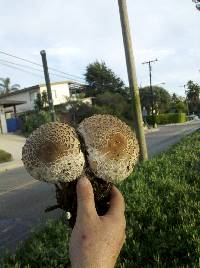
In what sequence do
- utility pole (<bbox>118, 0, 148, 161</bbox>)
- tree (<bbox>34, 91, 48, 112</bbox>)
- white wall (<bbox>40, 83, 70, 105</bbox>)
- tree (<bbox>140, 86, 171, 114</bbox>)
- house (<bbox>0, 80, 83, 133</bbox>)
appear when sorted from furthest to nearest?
tree (<bbox>140, 86, 171, 114</bbox>), white wall (<bbox>40, 83, 70, 105</bbox>), house (<bbox>0, 80, 83, 133</bbox>), tree (<bbox>34, 91, 48, 112</bbox>), utility pole (<bbox>118, 0, 148, 161</bbox>)

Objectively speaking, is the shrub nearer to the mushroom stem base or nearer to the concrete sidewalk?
the concrete sidewalk

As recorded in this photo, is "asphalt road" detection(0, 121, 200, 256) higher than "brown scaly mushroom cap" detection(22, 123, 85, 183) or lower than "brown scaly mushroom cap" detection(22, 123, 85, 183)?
lower

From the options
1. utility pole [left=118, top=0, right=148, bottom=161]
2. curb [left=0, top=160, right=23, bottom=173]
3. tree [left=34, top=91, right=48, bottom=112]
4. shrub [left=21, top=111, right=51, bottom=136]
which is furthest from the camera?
tree [left=34, top=91, right=48, bottom=112]

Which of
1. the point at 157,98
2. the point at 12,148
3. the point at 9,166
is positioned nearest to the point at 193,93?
the point at 157,98

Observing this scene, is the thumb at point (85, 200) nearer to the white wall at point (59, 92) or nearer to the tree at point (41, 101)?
the tree at point (41, 101)

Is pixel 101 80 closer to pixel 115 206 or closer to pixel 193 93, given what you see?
pixel 193 93

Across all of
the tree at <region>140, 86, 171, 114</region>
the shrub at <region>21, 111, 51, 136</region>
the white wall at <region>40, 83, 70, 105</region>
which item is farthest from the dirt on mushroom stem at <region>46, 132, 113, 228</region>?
the tree at <region>140, 86, 171, 114</region>
